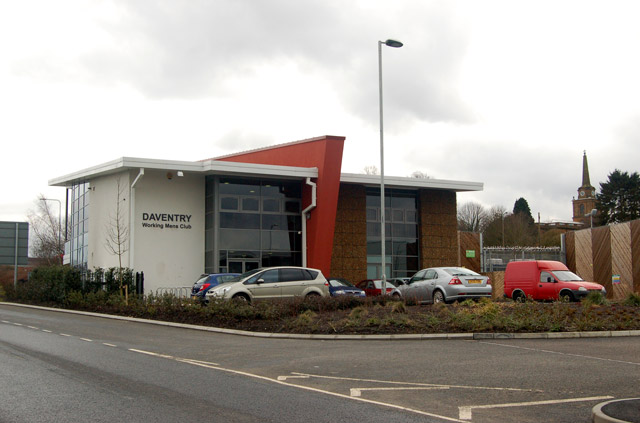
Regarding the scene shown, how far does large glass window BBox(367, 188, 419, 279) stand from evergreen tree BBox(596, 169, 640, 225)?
146ft

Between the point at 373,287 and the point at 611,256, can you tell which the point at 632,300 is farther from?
the point at 611,256

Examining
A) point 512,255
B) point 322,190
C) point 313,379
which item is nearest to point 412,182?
point 322,190

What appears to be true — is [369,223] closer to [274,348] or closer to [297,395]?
[274,348]

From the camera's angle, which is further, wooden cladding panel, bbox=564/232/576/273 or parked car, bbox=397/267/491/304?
wooden cladding panel, bbox=564/232/576/273

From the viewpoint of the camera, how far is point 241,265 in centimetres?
→ 3198

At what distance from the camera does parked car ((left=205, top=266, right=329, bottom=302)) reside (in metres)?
20.8

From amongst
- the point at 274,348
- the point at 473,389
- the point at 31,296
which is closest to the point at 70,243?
the point at 31,296

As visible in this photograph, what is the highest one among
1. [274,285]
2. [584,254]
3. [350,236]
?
[350,236]

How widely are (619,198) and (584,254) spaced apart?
41059mm

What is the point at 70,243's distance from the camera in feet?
125

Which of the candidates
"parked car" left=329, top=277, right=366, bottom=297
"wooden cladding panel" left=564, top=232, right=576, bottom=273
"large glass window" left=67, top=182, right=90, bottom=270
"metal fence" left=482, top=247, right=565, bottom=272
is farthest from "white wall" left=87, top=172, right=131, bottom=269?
"wooden cladding panel" left=564, top=232, right=576, bottom=273

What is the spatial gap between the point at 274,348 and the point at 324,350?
1173mm

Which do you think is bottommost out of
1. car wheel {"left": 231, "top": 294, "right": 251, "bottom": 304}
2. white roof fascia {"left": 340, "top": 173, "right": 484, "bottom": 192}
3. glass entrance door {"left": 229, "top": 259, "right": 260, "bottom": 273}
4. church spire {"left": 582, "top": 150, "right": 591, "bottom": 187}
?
car wheel {"left": 231, "top": 294, "right": 251, "bottom": 304}

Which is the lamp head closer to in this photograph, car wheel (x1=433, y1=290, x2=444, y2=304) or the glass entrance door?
car wheel (x1=433, y1=290, x2=444, y2=304)
